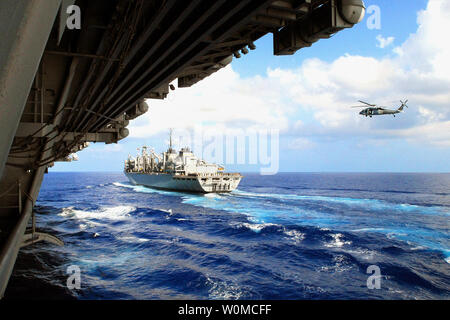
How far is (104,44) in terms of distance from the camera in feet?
27.6

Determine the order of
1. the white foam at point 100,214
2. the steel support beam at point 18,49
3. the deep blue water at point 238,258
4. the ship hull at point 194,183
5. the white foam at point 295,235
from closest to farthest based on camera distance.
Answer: the steel support beam at point 18,49
the deep blue water at point 238,258
the white foam at point 295,235
the white foam at point 100,214
the ship hull at point 194,183

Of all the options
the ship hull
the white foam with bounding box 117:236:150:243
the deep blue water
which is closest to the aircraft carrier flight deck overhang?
the deep blue water

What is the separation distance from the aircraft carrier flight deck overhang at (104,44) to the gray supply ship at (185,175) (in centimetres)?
5133

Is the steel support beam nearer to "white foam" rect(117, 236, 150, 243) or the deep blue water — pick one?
the deep blue water

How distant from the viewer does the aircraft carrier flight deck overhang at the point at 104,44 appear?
2328 mm

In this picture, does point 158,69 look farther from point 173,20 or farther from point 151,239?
point 151,239

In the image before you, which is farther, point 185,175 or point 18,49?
point 185,175

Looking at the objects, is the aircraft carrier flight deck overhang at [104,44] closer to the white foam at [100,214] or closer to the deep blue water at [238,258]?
the deep blue water at [238,258]

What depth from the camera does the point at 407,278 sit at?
666 inches

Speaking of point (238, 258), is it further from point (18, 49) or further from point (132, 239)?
point (18, 49)

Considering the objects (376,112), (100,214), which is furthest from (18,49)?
(100,214)

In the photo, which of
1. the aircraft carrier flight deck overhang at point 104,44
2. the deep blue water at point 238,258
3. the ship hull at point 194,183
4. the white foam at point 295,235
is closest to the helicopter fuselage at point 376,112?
the deep blue water at point 238,258

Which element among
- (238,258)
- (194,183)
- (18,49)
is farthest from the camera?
(194,183)

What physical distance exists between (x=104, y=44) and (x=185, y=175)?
60.2 m
